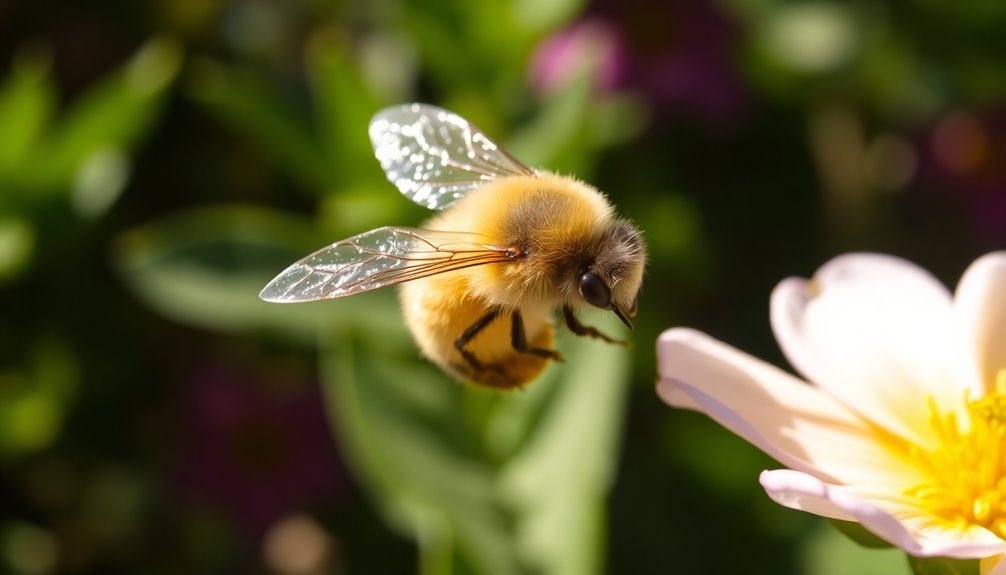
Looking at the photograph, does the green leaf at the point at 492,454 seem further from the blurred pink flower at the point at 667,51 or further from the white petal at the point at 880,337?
→ the blurred pink flower at the point at 667,51

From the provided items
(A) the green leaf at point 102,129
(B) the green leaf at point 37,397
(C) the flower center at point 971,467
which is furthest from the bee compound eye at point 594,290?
(B) the green leaf at point 37,397

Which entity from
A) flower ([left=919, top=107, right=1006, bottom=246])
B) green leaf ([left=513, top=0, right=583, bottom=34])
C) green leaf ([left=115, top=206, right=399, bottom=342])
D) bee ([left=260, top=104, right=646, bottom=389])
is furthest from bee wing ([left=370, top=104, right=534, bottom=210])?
flower ([left=919, top=107, right=1006, bottom=246])

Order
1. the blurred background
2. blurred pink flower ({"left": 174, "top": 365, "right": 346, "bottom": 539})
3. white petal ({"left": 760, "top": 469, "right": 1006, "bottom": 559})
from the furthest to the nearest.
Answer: blurred pink flower ({"left": 174, "top": 365, "right": 346, "bottom": 539}), the blurred background, white petal ({"left": 760, "top": 469, "right": 1006, "bottom": 559})

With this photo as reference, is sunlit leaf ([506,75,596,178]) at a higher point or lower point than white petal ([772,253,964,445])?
lower

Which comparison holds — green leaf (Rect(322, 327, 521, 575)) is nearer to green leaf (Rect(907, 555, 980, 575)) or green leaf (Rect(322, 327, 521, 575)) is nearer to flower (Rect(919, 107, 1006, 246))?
green leaf (Rect(907, 555, 980, 575))

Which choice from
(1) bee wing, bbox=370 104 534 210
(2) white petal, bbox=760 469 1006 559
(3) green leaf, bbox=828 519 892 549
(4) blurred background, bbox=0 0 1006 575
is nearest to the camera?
(2) white petal, bbox=760 469 1006 559

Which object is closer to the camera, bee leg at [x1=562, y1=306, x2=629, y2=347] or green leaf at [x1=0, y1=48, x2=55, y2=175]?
bee leg at [x1=562, y1=306, x2=629, y2=347]

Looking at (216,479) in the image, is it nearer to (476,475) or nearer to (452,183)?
(476,475)

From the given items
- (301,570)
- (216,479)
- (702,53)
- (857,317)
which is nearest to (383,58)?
(702,53)
